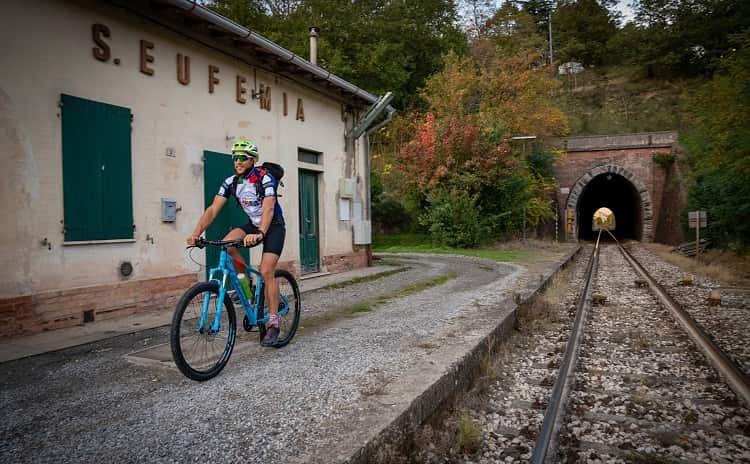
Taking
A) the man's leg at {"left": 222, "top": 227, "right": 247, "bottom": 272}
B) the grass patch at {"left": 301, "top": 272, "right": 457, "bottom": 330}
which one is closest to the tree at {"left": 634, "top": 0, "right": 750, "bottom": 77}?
the grass patch at {"left": 301, "top": 272, "right": 457, "bottom": 330}

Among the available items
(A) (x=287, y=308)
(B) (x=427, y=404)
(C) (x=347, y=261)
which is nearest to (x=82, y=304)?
(A) (x=287, y=308)

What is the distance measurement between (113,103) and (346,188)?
243 inches

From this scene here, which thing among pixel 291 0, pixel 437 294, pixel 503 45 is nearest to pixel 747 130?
pixel 437 294

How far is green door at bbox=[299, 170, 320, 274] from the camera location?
34.1ft

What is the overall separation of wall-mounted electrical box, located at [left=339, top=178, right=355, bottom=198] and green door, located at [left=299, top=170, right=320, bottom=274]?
82cm

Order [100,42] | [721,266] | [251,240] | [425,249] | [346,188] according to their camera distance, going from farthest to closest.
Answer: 1. [425,249]
2. [721,266]
3. [346,188]
4. [100,42]
5. [251,240]

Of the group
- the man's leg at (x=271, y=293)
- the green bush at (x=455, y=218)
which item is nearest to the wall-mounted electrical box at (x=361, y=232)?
the man's leg at (x=271, y=293)

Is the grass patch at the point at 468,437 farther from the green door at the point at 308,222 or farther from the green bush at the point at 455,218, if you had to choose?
the green bush at the point at 455,218

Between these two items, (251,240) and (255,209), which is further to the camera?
(255,209)

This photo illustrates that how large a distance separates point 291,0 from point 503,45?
1434 cm

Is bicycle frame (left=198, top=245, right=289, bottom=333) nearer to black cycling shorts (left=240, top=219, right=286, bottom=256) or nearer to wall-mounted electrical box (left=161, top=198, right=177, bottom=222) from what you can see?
black cycling shorts (left=240, top=219, right=286, bottom=256)

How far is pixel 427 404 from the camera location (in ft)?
11.1

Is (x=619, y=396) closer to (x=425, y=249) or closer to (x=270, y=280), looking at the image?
(x=270, y=280)

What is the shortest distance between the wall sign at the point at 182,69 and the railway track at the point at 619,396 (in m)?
6.13
